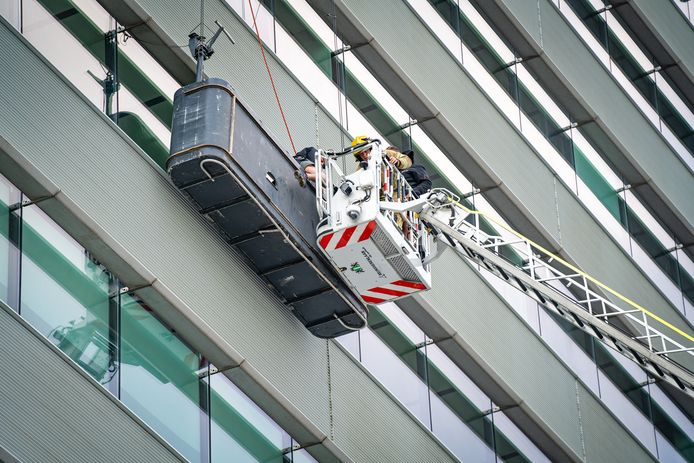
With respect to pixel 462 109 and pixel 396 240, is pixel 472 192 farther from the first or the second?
pixel 396 240

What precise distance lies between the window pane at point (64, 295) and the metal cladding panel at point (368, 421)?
4746 millimetres

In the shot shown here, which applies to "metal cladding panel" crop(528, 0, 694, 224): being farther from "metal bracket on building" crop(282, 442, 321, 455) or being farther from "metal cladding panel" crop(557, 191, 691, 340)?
"metal bracket on building" crop(282, 442, 321, 455)

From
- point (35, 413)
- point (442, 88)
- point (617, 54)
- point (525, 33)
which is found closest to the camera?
point (35, 413)

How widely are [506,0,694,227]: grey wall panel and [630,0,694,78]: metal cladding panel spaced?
2282 mm

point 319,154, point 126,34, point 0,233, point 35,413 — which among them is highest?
point 126,34

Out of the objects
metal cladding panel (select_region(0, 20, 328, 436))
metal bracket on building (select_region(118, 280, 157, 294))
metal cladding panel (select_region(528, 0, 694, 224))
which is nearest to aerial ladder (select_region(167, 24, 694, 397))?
metal cladding panel (select_region(0, 20, 328, 436))

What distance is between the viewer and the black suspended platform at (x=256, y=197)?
62.4 feet

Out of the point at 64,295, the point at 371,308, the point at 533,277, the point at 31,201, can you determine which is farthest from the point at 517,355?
the point at 31,201

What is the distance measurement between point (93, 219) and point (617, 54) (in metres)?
17.2

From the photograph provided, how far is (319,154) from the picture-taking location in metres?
20.6

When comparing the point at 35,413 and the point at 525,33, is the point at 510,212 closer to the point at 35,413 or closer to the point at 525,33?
the point at 525,33

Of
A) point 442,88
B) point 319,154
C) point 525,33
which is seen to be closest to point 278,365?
point 319,154

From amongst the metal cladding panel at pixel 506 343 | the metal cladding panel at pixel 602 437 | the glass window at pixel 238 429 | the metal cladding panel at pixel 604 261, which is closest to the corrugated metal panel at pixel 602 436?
the metal cladding panel at pixel 602 437

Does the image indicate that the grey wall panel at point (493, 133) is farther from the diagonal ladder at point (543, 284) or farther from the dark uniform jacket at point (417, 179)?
the dark uniform jacket at point (417, 179)
